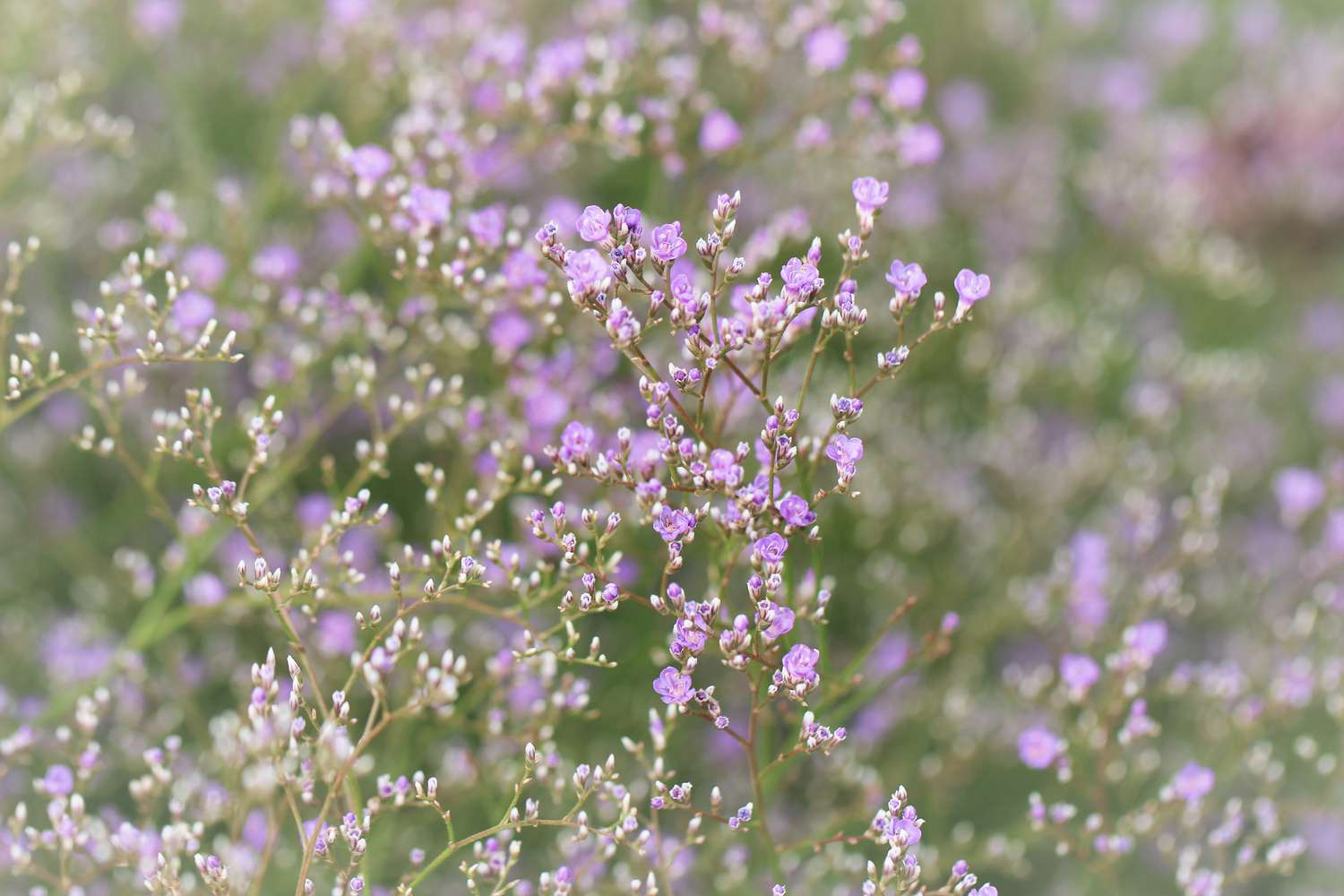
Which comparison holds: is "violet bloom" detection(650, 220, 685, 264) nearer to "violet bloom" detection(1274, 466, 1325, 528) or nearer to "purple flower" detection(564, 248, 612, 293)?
"purple flower" detection(564, 248, 612, 293)

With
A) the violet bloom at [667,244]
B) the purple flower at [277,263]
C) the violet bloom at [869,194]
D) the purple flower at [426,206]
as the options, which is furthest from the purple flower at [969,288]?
the purple flower at [277,263]

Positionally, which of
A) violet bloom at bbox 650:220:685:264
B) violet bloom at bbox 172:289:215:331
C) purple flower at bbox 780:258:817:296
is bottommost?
purple flower at bbox 780:258:817:296

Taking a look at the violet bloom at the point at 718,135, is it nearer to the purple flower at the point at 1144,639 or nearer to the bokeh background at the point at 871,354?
the bokeh background at the point at 871,354

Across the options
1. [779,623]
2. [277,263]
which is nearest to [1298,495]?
[779,623]

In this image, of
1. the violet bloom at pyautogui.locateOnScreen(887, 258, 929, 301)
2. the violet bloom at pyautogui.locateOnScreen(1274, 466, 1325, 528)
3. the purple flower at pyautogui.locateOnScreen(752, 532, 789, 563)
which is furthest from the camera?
the violet bloom at pyautogui.locateOnScreen(1274, 466, 1325, 528)

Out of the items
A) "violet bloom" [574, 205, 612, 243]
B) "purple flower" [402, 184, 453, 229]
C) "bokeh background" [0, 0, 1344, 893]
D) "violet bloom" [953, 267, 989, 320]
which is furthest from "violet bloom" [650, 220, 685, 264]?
"bokeh background" [0, 0, 1344, 893]

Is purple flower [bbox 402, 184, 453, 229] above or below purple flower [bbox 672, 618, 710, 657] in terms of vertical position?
above

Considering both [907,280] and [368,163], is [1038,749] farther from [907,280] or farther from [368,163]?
[368,163]
